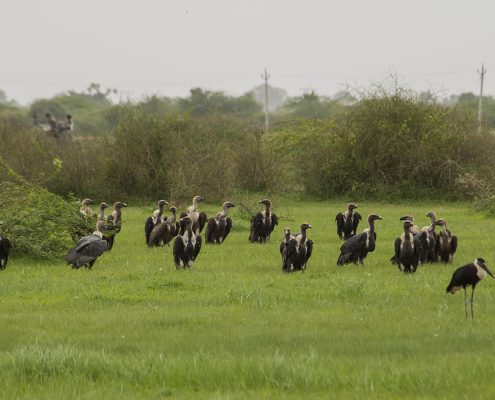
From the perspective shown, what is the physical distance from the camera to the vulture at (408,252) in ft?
48.5

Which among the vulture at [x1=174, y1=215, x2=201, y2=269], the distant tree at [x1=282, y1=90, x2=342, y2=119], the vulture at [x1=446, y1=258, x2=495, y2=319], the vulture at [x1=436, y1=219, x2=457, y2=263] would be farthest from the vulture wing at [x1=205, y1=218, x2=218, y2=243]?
the distant tree at [x1=282, y1=90, x2=342, y2=119]

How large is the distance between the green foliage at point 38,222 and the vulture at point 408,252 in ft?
21.9

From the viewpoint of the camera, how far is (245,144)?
3594 cm

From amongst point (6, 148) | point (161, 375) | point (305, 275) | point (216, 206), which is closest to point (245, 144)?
point (216, 206)

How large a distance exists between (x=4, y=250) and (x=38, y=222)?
73.9 inches

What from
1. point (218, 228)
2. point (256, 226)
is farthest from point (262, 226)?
point (218, 228)

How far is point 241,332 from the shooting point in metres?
10.2

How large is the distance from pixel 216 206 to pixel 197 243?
15120 millimetres

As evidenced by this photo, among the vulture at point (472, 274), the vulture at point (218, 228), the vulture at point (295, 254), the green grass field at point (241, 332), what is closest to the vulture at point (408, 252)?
the green grass field at point (241, 332)

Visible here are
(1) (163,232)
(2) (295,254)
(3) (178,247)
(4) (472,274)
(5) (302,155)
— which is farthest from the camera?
(5) (302,155)

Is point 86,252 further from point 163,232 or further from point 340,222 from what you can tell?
point 340,222

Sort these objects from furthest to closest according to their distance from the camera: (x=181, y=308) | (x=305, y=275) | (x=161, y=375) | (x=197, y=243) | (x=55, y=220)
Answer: (x=55, y=220) → (x=197, y=243) → (x=305, y=275) → (x=181, y=308) → (x=161, y=375)

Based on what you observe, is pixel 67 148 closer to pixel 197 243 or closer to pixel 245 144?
pixel 245 144

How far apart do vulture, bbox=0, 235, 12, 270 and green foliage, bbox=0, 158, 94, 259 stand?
44.1 inches
